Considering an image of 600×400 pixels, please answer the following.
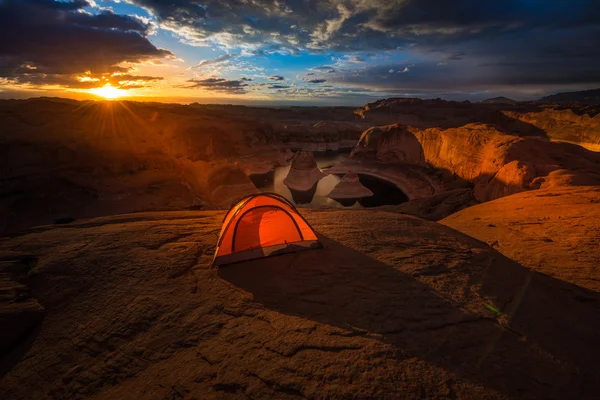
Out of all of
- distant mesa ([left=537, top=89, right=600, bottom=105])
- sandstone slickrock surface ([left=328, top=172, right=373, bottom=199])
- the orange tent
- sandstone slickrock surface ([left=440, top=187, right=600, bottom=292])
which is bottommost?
sandstone slickrock surface ([left=328, top=172, right=373, bottom=199])

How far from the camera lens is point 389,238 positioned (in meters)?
7.99

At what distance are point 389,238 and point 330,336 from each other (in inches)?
184

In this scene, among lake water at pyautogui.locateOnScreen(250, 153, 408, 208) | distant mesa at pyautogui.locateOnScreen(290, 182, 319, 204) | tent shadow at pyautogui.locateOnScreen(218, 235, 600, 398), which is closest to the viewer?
tent shadow at pyautogui.locateOnScreen(218, 235, 600, 398)

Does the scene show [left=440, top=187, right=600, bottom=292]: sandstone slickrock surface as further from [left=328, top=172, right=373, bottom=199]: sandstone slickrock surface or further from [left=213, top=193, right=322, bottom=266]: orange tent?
[left=328, top=172, right=373, bottom=199]: sandstone slickrock surface

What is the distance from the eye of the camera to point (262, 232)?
6898 mm

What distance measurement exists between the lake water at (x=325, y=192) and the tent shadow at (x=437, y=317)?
24.2m

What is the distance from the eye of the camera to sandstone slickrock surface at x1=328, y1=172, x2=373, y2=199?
113ft

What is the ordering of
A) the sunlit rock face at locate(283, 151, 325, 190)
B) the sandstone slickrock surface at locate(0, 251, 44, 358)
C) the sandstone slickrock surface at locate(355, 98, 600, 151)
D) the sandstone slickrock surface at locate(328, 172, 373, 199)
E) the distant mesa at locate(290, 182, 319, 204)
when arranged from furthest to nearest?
the sunlit rock face at locate(283, 151, 325, 190), the sandstone slickrock surface at locate(355, 98, 600, 151), the sandstone slickrock surface at locate(328, 172, 373, 199), the distant mesa at locate(290, 182, 319, 204), the sandstone slickrock surface at locate(0, 251, 44, 358)

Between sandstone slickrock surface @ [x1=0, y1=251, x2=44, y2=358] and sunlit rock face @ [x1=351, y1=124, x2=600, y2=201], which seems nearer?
sandstone slickrock surface @ [x1=0, y1=251, x2=44, y2=358]

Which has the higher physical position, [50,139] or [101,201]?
[50,139]

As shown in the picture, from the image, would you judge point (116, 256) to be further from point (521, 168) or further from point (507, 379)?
point (521, 168)

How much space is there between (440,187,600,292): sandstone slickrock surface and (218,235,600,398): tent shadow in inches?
46.1

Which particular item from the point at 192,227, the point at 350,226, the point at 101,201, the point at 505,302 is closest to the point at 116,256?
the point at 192,227

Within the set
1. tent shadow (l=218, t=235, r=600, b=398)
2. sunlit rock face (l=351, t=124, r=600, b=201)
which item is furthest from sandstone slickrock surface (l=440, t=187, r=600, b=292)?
sunlit rock face (l=351, t=124, r=600, b=201)
